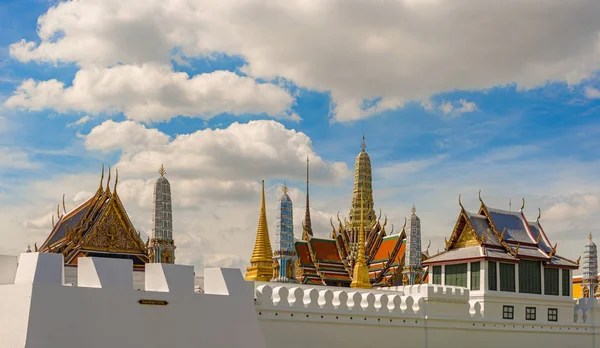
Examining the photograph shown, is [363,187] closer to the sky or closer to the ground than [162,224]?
closer to the sky

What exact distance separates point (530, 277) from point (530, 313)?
1481 mm

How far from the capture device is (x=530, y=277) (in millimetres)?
30781

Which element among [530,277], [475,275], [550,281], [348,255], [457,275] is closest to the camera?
[475,275]

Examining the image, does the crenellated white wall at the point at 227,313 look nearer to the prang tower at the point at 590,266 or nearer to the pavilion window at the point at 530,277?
the pavilion window at the point at 530,277

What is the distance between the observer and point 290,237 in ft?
122

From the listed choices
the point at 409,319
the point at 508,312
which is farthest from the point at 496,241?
the point at 409,319

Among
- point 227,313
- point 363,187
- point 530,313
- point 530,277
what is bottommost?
point 227,313

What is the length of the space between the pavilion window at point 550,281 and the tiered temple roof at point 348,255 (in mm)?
24243

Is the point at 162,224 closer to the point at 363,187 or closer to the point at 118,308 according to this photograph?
the point at 118,308

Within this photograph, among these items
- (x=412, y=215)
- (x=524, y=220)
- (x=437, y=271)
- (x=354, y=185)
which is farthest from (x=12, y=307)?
(x=354, y=185)

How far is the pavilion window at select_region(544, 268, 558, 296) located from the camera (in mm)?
31156

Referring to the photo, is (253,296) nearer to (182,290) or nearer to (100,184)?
(182,290)

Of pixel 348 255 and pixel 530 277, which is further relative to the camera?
pixel 348 255

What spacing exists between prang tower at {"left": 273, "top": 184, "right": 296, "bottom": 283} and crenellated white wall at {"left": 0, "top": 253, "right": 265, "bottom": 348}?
15.4 metres
